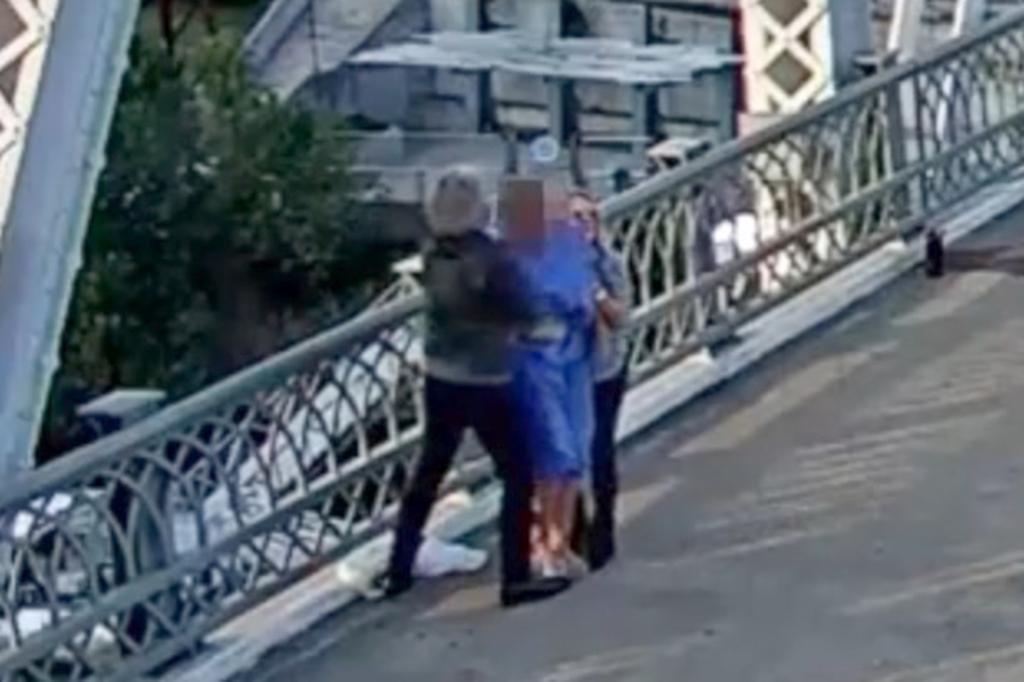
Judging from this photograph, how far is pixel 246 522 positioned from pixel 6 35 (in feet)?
6.61

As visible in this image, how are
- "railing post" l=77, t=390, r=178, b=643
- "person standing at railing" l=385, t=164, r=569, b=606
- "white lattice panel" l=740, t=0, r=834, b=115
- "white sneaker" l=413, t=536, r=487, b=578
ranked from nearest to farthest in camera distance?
"railing post" l=77, t=390, r=178, b=643 < "person standing at railing" l=385, t=164, r=569, b=606 < "white sneaker" l=413, t=536, r=487, b=578 < "white lattice panel" l=740, t=0, r=834, b=115

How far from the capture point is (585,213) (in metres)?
10.5

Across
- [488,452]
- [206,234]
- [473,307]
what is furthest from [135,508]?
[206,234]

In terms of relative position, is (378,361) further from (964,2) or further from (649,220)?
(964,2)

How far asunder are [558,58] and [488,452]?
19254mm

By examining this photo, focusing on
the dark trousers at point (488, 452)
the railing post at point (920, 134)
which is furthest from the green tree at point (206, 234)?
the dark trousers at point (488, 452)

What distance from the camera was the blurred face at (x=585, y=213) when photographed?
10445 mm

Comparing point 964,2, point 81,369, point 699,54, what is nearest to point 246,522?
point 964,2

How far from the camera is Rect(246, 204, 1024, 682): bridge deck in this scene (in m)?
10.2

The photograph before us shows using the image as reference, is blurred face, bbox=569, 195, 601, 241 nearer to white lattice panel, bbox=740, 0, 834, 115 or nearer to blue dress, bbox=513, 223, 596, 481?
blue dress, bbox=513, 223, 596, 481

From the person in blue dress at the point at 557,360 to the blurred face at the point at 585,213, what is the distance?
4 cm

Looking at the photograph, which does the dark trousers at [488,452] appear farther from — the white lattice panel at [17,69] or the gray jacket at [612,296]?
the white lattice panel at [17,69]

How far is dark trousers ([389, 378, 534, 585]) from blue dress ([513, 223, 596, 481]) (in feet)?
0.24

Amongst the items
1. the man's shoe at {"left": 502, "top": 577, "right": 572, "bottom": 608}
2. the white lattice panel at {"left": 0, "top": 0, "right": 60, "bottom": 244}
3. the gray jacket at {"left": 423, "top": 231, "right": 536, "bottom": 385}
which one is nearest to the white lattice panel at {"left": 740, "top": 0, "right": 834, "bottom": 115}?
the man's shoe at {"left": 502, "top": 577, "right": 572, "bottom": 608}
